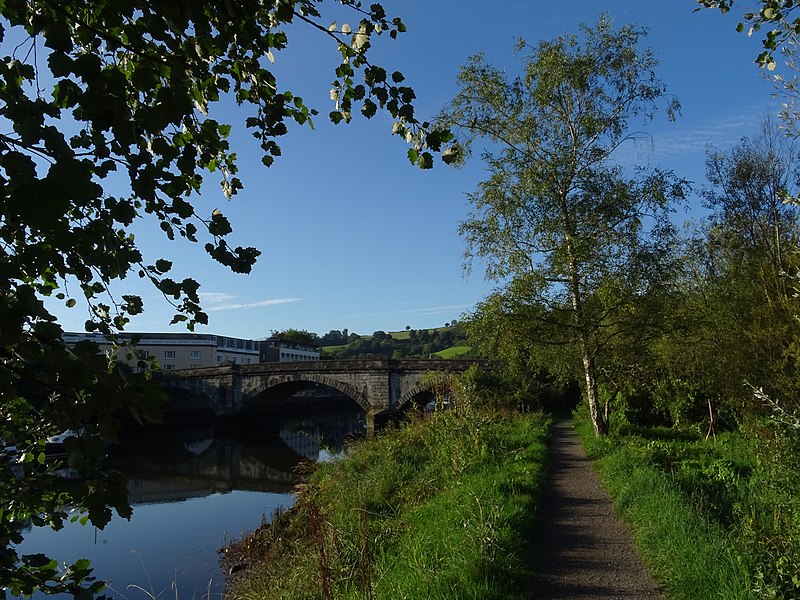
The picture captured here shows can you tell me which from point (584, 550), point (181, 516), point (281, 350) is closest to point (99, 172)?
point (584, 550)

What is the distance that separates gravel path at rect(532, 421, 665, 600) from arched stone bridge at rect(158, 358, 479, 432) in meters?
21.9

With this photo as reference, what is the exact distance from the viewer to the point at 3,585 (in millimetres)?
1775

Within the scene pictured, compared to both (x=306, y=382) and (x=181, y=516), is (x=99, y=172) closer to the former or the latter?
(x=181, y=516)

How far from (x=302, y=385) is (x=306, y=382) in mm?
2471

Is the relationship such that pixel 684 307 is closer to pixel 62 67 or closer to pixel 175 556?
pixel 175 556

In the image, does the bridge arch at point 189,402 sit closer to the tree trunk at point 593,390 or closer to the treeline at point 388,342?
the tree trunk at point 593,390

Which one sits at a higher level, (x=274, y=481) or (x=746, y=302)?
(x=746, y=302)

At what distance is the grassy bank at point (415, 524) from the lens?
5.29 m

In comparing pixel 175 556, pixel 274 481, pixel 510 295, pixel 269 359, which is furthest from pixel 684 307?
pixel 269 359

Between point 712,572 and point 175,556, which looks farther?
point 175,556

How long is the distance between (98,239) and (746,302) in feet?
53.8

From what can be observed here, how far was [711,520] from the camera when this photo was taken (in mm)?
6246

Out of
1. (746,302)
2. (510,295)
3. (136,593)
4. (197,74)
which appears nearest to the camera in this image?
(197,74)

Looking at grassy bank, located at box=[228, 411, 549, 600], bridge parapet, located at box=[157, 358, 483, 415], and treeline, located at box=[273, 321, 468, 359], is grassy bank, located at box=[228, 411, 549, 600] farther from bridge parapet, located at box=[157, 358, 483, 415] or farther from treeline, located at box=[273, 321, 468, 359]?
treeline, located at box=[273, 321, 468, 359]
